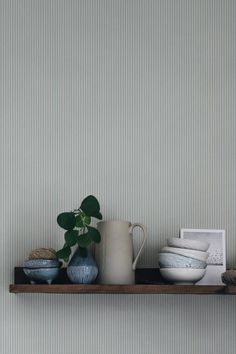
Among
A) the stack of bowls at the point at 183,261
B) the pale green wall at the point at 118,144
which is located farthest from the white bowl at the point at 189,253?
the pale green wall at the point at 118,144

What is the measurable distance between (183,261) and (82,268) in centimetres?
26

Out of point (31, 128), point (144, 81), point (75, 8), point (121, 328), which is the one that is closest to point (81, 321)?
point (121, 328)

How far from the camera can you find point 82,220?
211 centimetres

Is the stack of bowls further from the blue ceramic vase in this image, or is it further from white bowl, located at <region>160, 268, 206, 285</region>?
the blue ceramic vase

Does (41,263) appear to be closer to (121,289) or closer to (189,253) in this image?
(121,289)

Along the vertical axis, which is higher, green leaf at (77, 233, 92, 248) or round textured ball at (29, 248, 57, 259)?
green leaf at (77, 233, 92, 248)

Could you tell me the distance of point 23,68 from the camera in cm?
232

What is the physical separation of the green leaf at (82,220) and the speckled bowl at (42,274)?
126 mm

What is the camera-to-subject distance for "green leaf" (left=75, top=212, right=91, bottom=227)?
2107mm

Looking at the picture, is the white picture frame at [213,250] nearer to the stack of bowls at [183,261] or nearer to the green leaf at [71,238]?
the stack of bowls at [183,261]

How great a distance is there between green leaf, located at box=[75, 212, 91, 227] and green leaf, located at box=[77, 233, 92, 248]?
0.04 metres

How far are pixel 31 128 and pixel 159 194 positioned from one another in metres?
0.40

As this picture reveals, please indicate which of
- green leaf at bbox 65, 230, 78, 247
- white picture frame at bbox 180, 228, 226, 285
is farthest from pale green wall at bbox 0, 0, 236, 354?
green leaf at bbox 65, 230, 78, 247

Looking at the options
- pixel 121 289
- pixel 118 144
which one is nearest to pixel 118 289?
pixel 121 289
